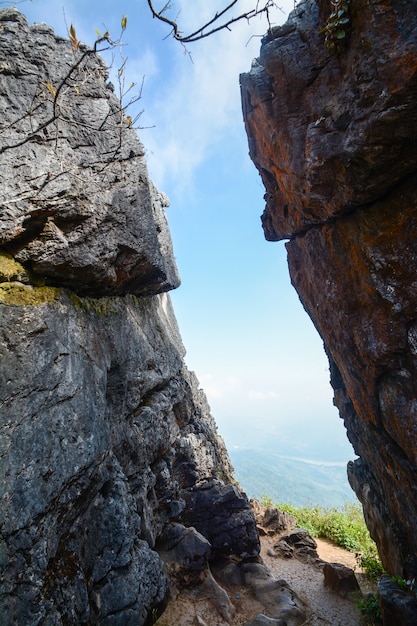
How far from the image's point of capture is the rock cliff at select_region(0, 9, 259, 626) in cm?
590

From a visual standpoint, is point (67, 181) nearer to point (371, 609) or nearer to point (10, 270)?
point (10, 270)

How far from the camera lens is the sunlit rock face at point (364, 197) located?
6703 millimetres

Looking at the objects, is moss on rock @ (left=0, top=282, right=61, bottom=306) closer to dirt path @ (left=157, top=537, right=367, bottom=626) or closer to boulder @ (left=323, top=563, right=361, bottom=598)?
dirt path @ (left=157, top=537, right=367, bottom=626)

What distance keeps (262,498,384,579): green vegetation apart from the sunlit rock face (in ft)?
14.9

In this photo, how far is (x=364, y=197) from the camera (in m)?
7.76

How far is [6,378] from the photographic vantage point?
20.2ft

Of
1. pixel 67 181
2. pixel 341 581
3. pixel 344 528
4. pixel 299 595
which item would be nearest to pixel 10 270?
pixel 67 181

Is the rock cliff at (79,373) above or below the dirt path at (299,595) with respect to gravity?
above

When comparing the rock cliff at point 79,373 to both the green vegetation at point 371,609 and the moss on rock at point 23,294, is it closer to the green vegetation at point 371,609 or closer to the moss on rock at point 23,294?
the moss on rock at point 23,294

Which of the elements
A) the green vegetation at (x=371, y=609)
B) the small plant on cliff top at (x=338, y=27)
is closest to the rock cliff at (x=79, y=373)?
the green vegetation at (x=371, y=609)

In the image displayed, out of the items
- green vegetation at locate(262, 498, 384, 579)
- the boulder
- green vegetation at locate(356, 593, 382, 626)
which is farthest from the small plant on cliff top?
green vegetation at locate(262, 498, 384, 579)

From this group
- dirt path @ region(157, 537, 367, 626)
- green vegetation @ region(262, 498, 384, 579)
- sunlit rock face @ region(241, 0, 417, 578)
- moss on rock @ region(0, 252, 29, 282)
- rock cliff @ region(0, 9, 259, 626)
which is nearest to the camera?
rock cliff @ region(0, 9, 259, 626)

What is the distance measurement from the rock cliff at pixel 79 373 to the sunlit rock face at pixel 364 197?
4.54 m

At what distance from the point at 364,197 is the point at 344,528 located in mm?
17546
